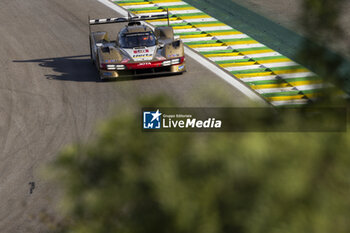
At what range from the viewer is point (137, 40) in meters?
15.1

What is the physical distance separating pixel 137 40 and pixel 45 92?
114 inches

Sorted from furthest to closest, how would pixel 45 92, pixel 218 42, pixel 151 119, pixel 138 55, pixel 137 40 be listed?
pixel 218 42 → pixel 137 40 → pixel 138 55 → pixel 45 92 → pixel 151 119

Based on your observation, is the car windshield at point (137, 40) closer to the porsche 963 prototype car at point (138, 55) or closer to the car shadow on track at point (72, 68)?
the porsche 963 prototype car at point (138, 55)

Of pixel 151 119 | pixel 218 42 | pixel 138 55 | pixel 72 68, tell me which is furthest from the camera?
pixel 218 42

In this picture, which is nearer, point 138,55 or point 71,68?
point 138,55

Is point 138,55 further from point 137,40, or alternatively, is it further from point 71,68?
point 71,68

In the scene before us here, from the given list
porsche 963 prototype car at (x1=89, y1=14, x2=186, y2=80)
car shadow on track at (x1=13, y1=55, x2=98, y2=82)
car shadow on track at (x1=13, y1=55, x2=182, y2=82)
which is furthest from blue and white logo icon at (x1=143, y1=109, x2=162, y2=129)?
car shadow on track at (x1=13, y1=55, x2=98, y2=82)

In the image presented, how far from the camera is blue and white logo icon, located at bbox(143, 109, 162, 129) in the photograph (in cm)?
304

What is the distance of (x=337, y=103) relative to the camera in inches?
114

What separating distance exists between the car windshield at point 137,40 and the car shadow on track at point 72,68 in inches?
36.1

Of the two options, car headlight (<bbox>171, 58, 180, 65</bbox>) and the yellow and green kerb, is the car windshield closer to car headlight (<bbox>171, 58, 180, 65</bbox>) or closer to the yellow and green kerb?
car headlight (<bbox>171, 58, 180, 65</bbox>)

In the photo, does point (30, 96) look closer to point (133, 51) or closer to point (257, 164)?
point (133, 51)

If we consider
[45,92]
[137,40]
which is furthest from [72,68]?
[137,40]

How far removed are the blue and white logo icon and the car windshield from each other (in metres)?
11.8
